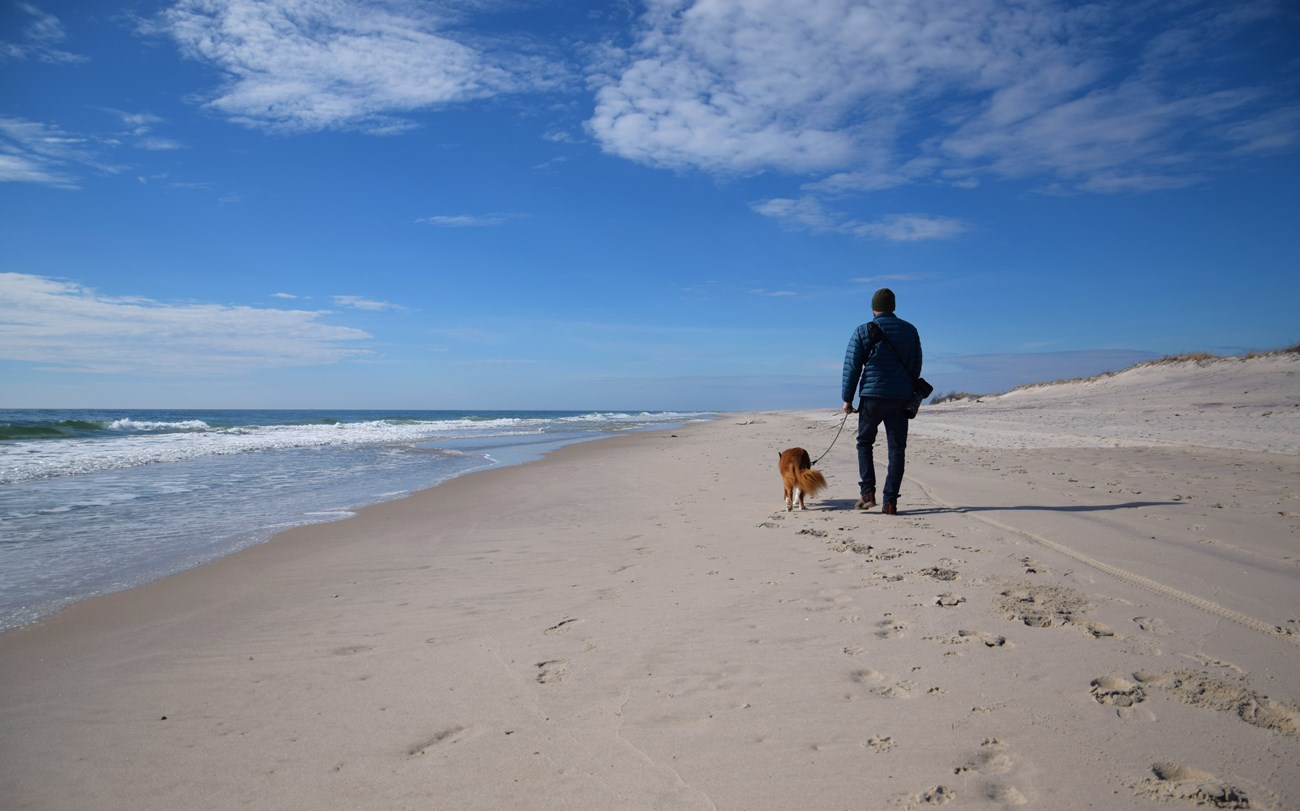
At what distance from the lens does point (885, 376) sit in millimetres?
6473

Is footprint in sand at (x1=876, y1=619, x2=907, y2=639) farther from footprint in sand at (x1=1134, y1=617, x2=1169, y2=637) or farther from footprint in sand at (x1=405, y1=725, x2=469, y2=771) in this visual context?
footprint in sand at (x1=405, y1=725, x2=469, y2=771)

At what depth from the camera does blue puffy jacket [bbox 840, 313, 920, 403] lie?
6.46 m

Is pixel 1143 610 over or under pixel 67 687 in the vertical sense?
over

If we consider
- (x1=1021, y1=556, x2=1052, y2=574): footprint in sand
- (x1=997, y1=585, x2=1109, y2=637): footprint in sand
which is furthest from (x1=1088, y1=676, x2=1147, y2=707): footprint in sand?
(x1=1021, y1=556, x2=1052, y2=574): footprint in sand

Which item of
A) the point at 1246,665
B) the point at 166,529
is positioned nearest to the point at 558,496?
the point at 166,529

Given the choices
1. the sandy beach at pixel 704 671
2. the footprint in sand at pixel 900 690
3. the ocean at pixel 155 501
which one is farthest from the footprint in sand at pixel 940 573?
the ocean at pixel 155 501

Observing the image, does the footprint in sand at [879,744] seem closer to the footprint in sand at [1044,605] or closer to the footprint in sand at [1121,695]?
the footprint in sand at [1121,695]

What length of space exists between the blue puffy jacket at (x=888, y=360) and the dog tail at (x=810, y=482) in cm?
88

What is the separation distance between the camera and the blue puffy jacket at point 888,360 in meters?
6.46

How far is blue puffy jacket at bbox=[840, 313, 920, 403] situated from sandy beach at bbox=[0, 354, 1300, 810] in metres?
1.28

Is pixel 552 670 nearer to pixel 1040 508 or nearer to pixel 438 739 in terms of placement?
pixel 438 739

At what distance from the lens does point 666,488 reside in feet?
30.3

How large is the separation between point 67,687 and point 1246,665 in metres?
5.09

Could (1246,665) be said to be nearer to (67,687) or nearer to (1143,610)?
(1143,610)
